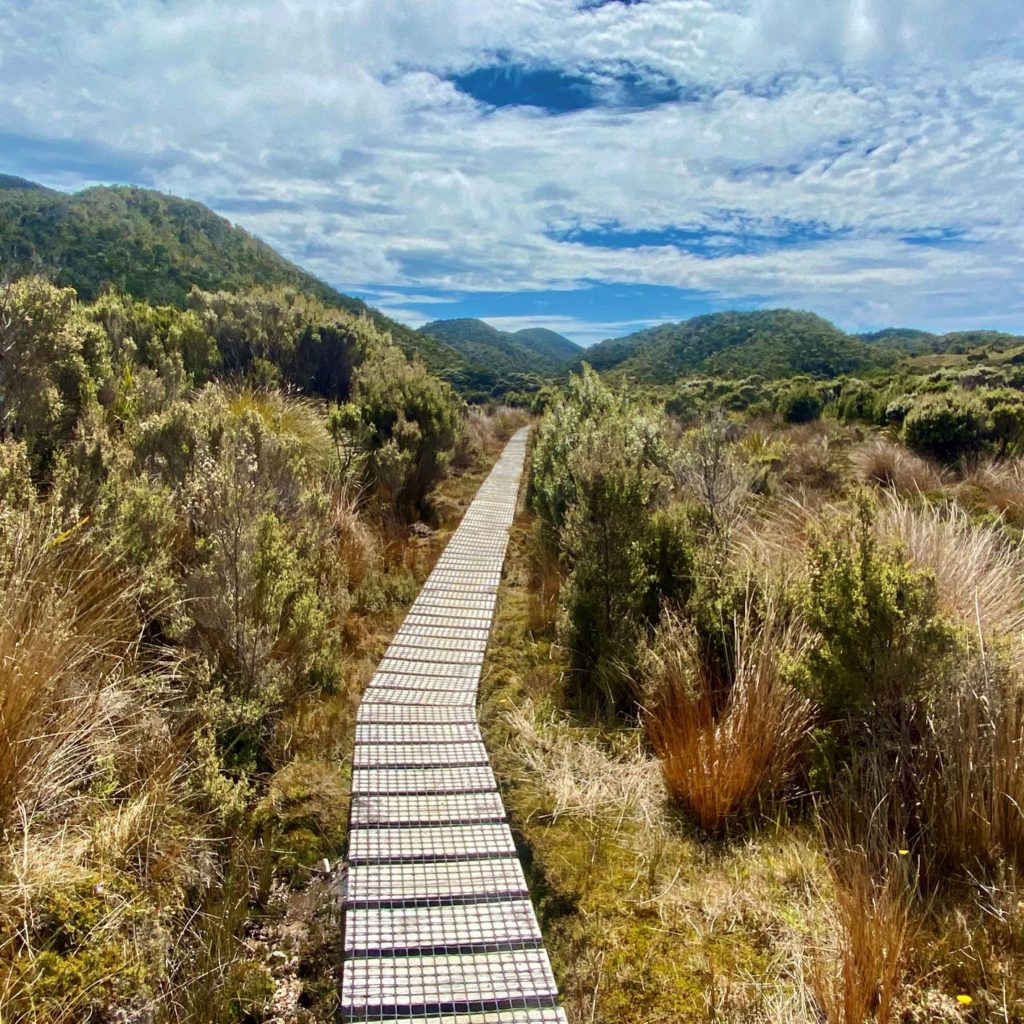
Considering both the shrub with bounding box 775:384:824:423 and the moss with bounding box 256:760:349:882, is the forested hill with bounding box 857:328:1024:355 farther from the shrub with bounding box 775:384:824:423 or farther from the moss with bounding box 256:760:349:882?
the moss with bounding box 256:760:349:882

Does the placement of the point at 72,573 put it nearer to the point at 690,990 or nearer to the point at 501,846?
the point at 501,846

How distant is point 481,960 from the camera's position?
2.61 m

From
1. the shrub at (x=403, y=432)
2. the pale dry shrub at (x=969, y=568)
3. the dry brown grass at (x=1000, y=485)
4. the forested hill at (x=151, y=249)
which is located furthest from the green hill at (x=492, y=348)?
the pale dry shrub at (x=969, y=568)

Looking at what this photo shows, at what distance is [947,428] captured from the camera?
10891 mm

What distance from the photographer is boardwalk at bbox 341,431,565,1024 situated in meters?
2.44

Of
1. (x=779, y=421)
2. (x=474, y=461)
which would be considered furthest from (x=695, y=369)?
(x=474, y=461)

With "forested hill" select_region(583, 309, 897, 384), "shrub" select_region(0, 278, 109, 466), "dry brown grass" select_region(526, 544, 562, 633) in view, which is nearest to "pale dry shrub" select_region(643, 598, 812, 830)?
"dry brown grass" select_region(526, 544, 562, 633)

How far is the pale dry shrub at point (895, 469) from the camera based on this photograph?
30.5 feet

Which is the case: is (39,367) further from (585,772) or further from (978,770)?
(978,770)

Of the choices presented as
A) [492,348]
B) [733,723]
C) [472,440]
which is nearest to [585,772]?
[733,723]

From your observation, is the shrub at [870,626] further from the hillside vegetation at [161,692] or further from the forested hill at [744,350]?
the forested hill at [744,350]

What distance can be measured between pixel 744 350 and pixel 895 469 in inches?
2368

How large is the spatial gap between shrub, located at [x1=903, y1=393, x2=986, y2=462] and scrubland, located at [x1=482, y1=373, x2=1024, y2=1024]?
6584mm

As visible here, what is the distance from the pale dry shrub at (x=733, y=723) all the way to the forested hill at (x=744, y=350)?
137ft
